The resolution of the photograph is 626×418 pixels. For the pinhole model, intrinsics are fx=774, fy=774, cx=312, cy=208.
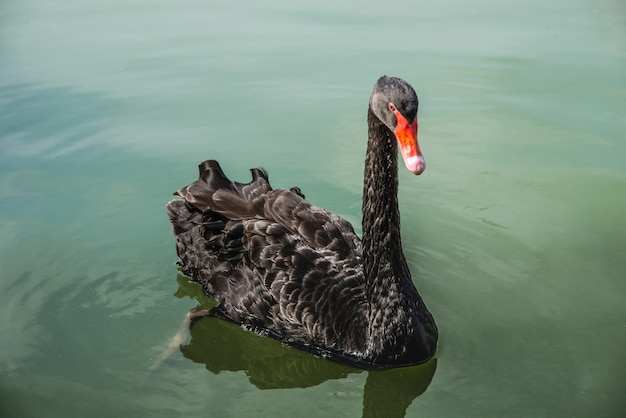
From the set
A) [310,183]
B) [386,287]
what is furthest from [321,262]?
[310,183]

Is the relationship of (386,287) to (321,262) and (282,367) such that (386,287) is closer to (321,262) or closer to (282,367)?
(321,262)

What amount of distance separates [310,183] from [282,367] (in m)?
1.80

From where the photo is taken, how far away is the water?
3.39 meters

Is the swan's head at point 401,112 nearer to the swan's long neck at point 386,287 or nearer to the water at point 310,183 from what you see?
the swan's long neck at point 386,287

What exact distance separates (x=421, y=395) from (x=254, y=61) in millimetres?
4790

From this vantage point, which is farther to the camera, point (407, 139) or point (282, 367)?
point (282, 367)

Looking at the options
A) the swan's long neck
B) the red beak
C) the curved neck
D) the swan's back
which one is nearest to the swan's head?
the red beak

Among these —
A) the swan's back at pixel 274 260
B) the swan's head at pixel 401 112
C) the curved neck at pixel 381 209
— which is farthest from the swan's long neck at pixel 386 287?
the swan's head at pixel 401 112

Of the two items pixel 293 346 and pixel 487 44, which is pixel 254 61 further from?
pixel 293 346

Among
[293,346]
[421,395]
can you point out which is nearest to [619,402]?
[421,395]

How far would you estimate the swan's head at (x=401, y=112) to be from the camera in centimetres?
282

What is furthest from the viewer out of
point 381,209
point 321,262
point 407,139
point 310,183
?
point 310,183

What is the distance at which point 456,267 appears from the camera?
4.18m

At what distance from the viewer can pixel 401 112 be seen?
2.85 m
